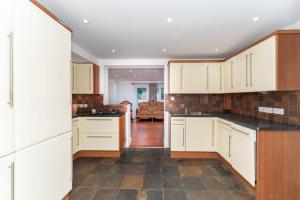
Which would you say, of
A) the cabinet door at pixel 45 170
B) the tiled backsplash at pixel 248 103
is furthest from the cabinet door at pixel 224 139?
the cabinet door at pixel 45 170

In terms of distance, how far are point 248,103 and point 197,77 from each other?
1206mm

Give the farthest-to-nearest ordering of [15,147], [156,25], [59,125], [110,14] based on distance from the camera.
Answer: [156,25] < [110,14] < [59,125] < [15,147]

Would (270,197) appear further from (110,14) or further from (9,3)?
(9,3)

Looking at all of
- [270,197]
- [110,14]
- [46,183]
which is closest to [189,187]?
[270,197]

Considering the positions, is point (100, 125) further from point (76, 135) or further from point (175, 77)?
point (175, 77)

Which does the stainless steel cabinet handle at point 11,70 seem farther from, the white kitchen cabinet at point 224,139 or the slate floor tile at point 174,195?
the white kitchen cabinet at point 224,139

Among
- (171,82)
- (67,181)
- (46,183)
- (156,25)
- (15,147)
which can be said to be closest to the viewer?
(15,147)

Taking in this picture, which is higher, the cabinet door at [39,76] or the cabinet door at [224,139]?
the cabinet door at [39,76]

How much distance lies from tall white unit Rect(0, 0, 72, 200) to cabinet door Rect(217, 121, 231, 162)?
251 centimetres

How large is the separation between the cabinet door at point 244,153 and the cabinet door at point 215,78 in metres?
1.49

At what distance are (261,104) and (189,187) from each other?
1933 mm

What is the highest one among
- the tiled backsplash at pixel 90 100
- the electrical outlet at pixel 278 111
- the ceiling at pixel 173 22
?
the ceiling at pixel 173 22

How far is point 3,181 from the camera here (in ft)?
3.90

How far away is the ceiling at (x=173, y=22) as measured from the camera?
195 cm
